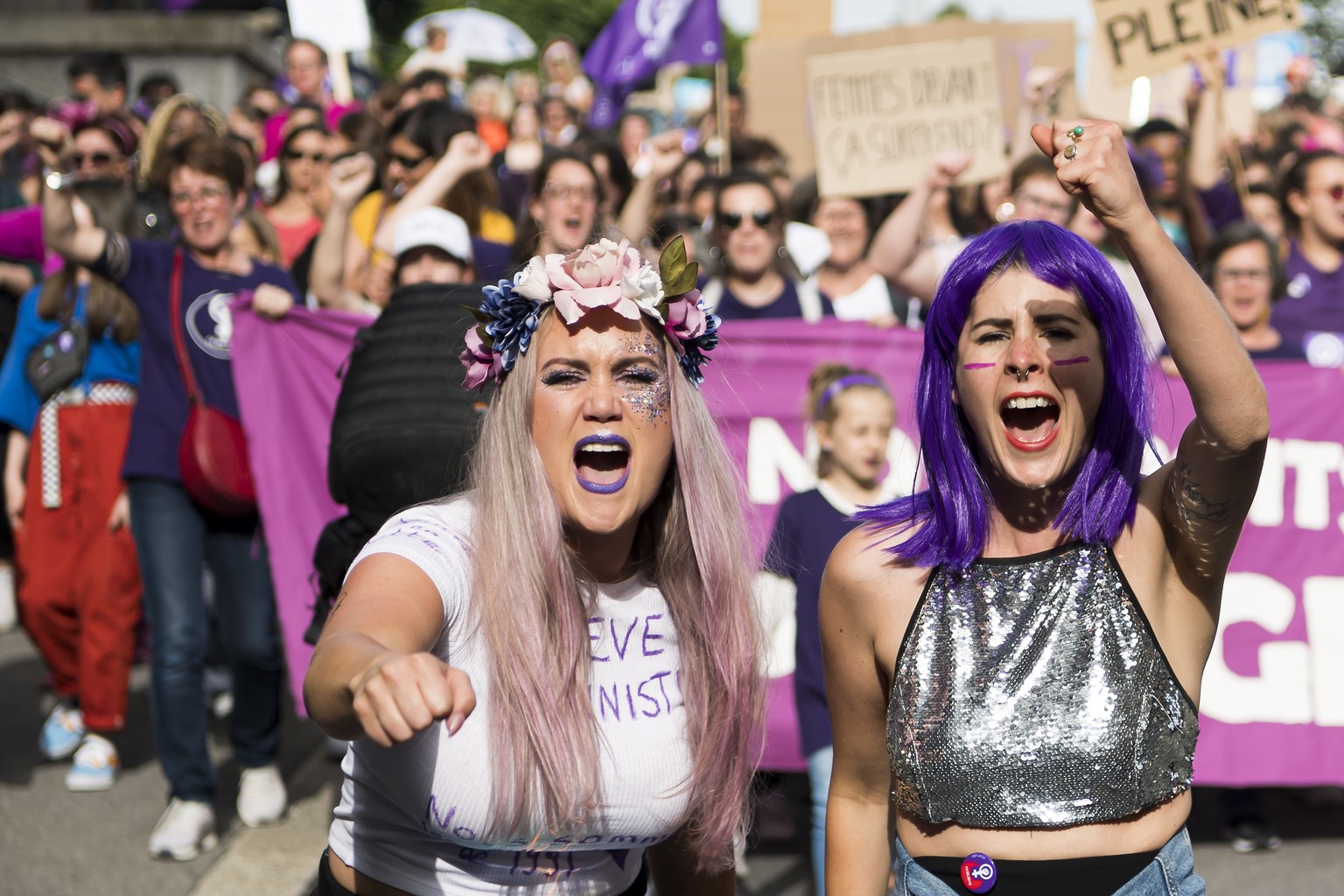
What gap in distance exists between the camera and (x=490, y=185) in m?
6.34

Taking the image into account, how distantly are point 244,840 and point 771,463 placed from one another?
234cm

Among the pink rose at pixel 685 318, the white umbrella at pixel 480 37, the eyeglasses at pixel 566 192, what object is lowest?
the pink rose at pixel 685 318

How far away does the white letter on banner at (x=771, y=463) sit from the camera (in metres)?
5.69

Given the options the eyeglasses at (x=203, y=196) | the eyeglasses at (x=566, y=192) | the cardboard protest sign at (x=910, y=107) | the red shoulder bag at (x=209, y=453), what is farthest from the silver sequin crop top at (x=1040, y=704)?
the cardboard protest sign at (x=910, y=107)

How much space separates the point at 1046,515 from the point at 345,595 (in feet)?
3.68

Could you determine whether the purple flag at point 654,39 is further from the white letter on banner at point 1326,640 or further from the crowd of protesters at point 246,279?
the white letter on banner at point 1326,640

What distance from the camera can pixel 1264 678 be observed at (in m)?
5.36

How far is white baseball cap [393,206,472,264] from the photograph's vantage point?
485 centimetres

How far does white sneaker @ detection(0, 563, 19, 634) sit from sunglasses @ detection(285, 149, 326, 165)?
2.93 meters

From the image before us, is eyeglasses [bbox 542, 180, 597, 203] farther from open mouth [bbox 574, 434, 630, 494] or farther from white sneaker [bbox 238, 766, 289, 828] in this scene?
open mouth [bbox 574, 434, 630, 494]

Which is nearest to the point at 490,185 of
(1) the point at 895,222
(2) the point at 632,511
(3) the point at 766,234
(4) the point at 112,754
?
(3) the point at 766,234

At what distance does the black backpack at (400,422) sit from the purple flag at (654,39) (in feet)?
20.9

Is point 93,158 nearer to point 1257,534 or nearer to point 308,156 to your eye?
point 308,156


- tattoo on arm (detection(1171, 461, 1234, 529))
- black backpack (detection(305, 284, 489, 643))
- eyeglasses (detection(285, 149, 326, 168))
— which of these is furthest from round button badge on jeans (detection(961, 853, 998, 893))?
eyeglasses (detection(285, 149, 326, 168))
